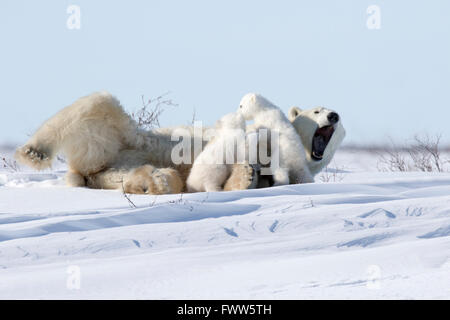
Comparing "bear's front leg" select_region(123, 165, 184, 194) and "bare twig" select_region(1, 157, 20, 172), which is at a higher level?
"bear's front leg" select_region(123, 165, 184, 194)

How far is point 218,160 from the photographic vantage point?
5.68 metres

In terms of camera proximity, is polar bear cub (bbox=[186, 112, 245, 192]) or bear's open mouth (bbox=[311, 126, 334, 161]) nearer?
polar bear cub (bbox=[186, 112, 245, 192])

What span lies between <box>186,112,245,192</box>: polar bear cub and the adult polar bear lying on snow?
3.3 inches

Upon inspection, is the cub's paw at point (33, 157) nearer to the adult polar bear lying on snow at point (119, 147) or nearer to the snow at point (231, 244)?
the adult polar bear lying on snow at point (119, 147)

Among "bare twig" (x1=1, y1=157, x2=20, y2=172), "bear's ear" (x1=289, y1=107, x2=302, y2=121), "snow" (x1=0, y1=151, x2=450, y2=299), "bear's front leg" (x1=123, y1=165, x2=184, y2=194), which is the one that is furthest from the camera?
"bare twig" (x1=1, y1=157, x2=20, y2=172)

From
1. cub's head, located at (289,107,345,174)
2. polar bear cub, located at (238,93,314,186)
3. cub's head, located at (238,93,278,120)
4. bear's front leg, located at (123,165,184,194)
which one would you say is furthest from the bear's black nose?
bear's front leg, located at (123,165,184,194)

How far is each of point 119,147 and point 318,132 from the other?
1873 mm

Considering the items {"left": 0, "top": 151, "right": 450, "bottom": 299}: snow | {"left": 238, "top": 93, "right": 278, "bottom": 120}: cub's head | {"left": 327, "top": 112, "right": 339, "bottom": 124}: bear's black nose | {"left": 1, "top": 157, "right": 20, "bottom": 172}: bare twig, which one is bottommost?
{"left": 1, "top": 157, "right": 20, "bottom": 172}: bare twig

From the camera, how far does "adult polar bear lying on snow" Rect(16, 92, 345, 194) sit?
5863 millimetres

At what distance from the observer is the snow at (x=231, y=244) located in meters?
3.22

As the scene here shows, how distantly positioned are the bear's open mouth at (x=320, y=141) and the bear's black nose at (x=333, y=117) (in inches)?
2.7

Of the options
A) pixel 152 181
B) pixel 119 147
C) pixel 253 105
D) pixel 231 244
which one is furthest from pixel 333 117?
pixel 231 244

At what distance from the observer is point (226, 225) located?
14.8 feet

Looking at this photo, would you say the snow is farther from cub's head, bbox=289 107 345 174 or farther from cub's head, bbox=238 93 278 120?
cub's head, bbox=238 93 278 120
